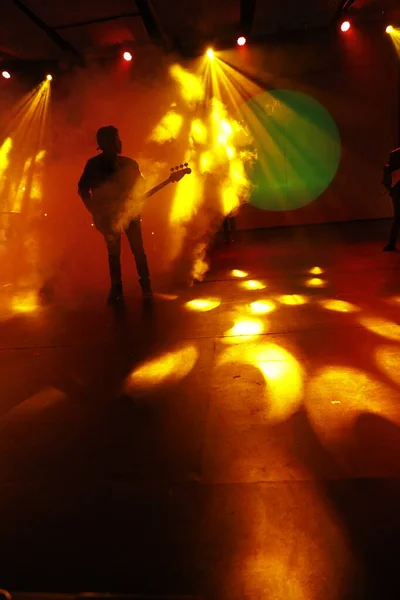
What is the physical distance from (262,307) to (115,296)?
5.30 ft

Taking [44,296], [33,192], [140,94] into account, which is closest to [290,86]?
[140,94]

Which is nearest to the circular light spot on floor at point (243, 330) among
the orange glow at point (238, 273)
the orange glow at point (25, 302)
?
the orange glow at point (238, 273)

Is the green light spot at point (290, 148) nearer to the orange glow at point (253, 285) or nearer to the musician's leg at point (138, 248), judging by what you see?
the orange glow at point (253, 285)

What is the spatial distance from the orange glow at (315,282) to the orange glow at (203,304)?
3.54 ft

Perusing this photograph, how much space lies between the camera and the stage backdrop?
8.84 meters

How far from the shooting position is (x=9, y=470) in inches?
70.2

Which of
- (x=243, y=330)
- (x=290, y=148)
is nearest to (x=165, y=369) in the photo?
(x=243, y=330)

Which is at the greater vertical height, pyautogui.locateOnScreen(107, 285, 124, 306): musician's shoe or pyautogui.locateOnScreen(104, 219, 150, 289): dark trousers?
pyautogui.locateOnScreen(104, 219, 150, 289): dark trousers

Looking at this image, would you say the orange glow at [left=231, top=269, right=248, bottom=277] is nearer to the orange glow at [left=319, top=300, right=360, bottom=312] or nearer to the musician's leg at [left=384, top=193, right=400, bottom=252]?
the orange glow at [left=319, top=300, right=360, bottom=312]

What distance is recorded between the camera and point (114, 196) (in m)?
4.28

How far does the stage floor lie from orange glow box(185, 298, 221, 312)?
0.81 ft

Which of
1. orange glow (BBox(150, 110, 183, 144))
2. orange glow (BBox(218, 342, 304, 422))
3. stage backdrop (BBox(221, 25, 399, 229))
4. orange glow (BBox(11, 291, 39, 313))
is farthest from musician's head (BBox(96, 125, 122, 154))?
stage backdrop (BBox(221, 25, 399, 229))

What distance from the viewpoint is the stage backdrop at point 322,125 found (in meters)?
8.84

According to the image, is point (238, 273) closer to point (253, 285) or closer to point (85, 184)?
point (253, 285)
